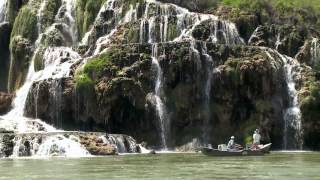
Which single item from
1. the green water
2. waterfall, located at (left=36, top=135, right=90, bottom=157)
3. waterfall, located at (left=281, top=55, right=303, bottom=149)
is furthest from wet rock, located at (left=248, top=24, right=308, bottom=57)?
the green water

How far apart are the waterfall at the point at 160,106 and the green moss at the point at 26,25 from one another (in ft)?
85.0

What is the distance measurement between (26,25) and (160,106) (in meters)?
30.1

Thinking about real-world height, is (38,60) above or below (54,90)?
above

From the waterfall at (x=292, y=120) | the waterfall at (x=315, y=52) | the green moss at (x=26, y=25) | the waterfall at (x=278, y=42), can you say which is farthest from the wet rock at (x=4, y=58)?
the waterfall at (x=315, y=52)

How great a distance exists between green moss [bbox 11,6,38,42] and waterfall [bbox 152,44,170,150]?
25.9 metres

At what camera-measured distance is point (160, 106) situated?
65688mm

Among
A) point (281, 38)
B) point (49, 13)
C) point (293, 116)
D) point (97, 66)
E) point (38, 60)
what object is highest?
point (49, 13)

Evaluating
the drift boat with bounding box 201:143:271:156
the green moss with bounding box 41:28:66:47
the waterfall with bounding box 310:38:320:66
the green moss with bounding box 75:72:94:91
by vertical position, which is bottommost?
the drift boat with bounding box 201:143:271:156

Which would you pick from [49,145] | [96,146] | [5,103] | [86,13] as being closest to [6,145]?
[49,145]

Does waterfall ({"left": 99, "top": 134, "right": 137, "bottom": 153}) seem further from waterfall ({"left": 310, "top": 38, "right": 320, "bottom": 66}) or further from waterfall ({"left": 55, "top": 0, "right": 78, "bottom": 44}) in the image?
waterfall ({"left": 55, "top": 0, "right": 78, "bottom": 44})

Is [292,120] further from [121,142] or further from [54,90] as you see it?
[54,90]

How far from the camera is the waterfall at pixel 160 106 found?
6500 cm

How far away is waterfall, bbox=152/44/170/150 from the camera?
2559 inches

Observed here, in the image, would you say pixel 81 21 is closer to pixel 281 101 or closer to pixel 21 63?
pixel 21 63
